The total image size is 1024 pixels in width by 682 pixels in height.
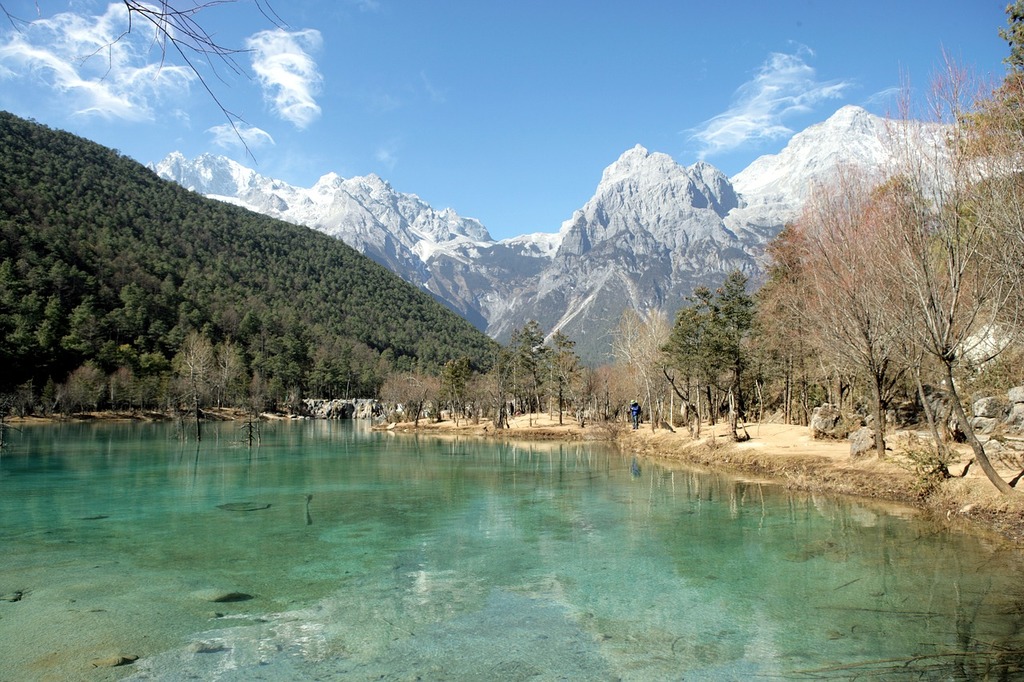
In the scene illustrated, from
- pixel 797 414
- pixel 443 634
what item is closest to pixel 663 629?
pixel 443 634

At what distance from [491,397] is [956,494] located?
6559 cm

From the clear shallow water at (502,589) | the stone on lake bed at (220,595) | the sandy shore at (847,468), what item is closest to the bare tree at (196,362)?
the sandy shore at (847,468)

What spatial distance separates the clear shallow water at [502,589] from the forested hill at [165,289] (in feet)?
285

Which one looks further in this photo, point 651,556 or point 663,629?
point 651,556

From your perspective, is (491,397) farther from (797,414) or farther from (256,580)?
(256,580)

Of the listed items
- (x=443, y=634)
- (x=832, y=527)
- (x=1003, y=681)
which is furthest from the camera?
(x=832, y=527)

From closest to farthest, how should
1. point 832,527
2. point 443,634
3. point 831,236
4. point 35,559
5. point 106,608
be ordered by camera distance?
point 443,634 → point 106,608 → point 35,559 → point 832,527 → point 831,236

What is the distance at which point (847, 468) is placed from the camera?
2309 centimetres

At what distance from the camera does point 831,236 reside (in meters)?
20.3

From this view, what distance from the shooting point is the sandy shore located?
15344mm

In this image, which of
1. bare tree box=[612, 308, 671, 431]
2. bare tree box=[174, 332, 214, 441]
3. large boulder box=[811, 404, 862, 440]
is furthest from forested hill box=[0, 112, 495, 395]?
large boulder box=[811, 404, 862, 440]

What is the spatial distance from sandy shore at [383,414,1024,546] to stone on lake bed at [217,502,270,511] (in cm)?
1918

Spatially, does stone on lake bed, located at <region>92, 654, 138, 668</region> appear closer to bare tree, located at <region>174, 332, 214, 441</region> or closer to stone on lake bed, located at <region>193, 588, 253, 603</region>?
stone on lake bed, located at <region>193, 588, 253, 603</region>

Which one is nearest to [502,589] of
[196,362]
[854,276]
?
[854,276]
